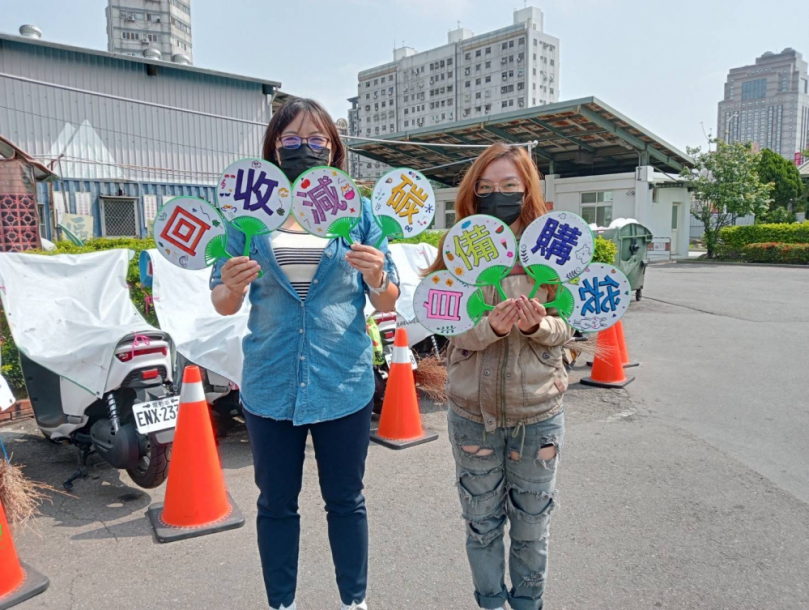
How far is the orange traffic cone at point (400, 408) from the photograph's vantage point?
4.44 m

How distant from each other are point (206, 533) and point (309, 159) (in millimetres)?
2083

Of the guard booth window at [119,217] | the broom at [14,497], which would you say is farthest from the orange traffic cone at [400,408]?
the guard booth window at [119,217]

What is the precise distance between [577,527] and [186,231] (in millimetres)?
2457

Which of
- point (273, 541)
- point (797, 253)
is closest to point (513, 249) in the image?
point (273, 541)

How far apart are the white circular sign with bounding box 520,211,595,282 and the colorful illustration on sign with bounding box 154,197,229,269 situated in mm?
1052

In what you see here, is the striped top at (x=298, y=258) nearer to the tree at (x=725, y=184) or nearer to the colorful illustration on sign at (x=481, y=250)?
the colorful illustration on sign at (x=481, y=250)

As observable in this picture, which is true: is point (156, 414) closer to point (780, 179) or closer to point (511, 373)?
point (511, 373)

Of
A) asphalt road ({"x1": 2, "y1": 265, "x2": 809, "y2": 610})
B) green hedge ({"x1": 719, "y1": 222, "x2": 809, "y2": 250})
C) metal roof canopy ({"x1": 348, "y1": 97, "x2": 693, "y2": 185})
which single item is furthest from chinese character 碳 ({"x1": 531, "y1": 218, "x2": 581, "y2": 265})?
green hedge ({"x1": 719, "y1": 222, "x2": 809, "y2": 250})

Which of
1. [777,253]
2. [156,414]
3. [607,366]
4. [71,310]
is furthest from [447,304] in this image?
[777,253]

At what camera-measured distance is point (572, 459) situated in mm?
4086

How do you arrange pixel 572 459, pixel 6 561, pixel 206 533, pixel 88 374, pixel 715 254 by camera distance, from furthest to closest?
pixel 715 254 → pixel 572 459 → pixel 88 374 → pixel 206 533 → pixel 6 561

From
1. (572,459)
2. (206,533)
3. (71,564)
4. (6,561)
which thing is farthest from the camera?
Result: (572,459)

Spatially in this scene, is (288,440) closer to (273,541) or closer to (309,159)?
(273,541)

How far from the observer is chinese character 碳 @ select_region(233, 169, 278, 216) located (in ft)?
6.37
